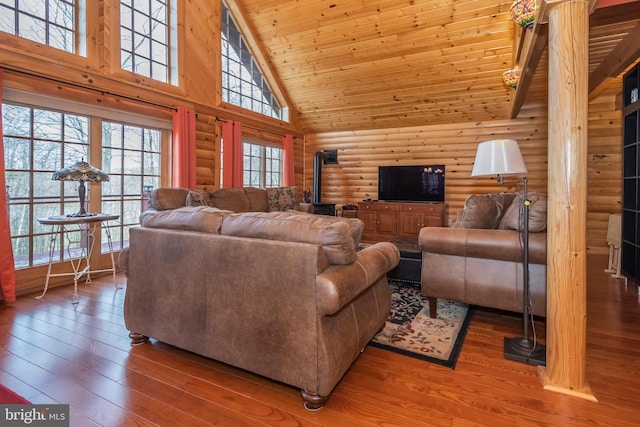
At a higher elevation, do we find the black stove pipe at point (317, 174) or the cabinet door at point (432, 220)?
the black stove pipe at point (317, 174)

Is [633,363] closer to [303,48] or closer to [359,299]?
[359,299]

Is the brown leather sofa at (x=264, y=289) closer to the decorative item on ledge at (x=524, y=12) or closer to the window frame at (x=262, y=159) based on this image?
the decorative item on ledge at (x=524, y=12)

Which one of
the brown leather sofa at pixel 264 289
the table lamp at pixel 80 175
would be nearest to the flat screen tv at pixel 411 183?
the brown leather sofa at pixel 264 289

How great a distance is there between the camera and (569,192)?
1.72m

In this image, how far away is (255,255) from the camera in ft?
5.41

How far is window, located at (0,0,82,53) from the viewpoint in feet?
10.6

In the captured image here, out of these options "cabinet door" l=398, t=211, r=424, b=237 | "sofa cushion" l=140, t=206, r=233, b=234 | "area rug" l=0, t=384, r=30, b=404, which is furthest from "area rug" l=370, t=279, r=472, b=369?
"cabinet door" l=398, t=211, r=424, b=237

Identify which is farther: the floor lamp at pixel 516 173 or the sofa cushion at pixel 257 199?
the sofa cushion at pixel 257 199

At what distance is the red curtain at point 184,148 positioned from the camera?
4.52 m

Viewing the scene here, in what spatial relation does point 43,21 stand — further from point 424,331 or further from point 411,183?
point 411,183

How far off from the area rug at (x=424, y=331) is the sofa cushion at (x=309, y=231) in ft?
3.03

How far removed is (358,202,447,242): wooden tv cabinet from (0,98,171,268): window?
12.7ft

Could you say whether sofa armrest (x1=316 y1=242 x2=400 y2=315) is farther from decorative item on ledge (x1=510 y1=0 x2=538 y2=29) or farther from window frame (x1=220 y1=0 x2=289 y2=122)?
window frame (x1=220 y1=0 x2=289 y2=122)

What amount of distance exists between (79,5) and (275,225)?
395 cm
